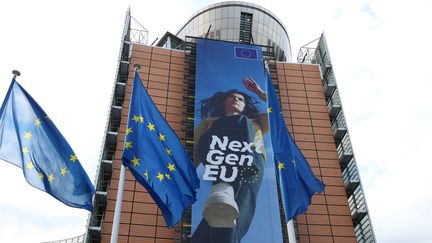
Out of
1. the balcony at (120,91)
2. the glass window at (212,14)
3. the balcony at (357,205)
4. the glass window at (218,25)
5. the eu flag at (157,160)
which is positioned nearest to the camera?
the eu flag at (157,160)

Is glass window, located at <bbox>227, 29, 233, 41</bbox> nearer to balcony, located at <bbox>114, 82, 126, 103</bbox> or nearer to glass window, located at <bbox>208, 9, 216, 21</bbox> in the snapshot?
glass window, located at <bbox>208, 9, 216, 21</bbox>

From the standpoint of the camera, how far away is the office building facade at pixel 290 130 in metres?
34.8

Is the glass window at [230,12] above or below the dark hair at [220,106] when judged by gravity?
above

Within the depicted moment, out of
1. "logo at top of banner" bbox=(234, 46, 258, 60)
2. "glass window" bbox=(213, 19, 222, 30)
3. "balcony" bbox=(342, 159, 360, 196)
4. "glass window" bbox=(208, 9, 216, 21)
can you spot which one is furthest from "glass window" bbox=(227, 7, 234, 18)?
"balcony" bbox=(342, 159, 360, 196)

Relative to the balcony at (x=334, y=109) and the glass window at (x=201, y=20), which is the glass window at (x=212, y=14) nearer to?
the glass window at (x=201, y=20)

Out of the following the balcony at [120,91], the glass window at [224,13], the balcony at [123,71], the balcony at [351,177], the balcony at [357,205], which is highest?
the glass window at [224,13]

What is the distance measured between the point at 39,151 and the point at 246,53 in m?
30.9

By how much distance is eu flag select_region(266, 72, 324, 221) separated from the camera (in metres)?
17.5

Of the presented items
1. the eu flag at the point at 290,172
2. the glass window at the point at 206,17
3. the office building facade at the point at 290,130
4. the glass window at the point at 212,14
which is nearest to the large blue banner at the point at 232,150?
the office building facade at the point at 290,130

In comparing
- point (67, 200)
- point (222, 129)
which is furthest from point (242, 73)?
point (67, 200)

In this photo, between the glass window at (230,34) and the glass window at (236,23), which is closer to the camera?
the glass window at (230,34)

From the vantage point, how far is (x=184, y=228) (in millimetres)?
34469

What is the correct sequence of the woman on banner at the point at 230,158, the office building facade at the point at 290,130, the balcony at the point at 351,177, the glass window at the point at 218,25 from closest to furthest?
the woman on banner at the point at 230,158, the office building facade at the point at 290,130, the balcony at the point at 351,177, the glass window at the point at 218,25

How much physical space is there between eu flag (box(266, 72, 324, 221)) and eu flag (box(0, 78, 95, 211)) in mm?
7297
